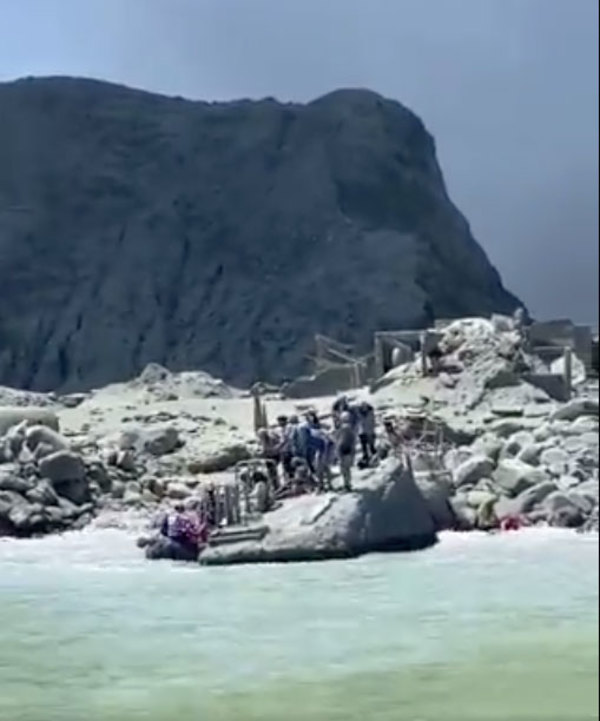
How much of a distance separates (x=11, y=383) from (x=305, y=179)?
413 inches

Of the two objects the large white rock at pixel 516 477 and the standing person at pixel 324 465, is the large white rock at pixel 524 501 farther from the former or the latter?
the standing person at pixel 324 465

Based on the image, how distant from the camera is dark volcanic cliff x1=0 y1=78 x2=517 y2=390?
432 inches

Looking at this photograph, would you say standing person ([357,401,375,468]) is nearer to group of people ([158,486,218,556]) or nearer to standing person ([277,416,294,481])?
standing person ([277,416,294,481])

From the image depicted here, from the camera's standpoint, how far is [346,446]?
6.83 meters

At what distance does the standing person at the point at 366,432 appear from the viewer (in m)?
6.77

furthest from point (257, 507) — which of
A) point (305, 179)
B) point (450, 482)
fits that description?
point (305, 179)

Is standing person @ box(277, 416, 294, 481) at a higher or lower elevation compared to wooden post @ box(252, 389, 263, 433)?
lower

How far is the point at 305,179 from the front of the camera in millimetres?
17984

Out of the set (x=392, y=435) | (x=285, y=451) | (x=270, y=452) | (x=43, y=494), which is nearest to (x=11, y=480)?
(x=43, y=494)

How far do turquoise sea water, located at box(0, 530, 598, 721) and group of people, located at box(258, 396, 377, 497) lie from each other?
0.68 meters

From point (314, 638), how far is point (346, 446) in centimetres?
291

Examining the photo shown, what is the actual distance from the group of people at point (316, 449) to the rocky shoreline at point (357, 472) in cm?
18

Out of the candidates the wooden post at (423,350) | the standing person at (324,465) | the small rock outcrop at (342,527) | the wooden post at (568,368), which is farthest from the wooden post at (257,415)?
the small rock outcrop at (342,527)

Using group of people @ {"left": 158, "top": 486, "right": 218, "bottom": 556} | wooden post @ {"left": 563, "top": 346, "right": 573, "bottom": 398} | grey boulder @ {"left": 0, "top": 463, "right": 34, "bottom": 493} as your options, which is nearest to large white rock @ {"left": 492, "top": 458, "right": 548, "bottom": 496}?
wooden post @ {"left": 563, "top": 346, "right": 573, "bottom": 398}
